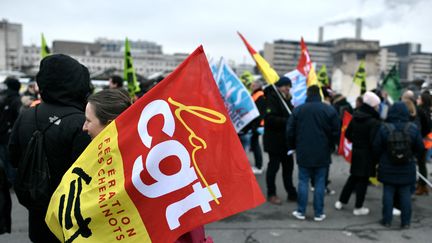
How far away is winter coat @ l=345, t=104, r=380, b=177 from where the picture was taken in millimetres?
5684

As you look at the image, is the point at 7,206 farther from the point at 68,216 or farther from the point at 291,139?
the point at 291,139

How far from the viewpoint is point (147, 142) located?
6.07 ft

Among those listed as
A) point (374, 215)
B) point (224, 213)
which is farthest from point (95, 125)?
point (374, 215)

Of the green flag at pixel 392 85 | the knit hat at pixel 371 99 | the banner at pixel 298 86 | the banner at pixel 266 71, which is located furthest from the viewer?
the green flag at pixel 392 85

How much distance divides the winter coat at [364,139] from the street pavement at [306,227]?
0.69 metres

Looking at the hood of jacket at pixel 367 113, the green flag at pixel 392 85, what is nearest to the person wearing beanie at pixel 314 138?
the hood of jacket at pixel 367 113

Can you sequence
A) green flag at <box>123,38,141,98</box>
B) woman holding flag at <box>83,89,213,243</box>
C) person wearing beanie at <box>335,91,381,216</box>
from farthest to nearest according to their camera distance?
green flag at <box>123,38,141,98</box> → person wearing beanie at <box>335,91,381,216</box> → woman holding flag at <box>83,89,213,243</box>

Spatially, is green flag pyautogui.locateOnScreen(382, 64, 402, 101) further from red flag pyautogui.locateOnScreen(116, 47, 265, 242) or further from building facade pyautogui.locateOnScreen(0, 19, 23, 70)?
building facade pyautogui.locateOnScreen(0, 19, 23, 70)

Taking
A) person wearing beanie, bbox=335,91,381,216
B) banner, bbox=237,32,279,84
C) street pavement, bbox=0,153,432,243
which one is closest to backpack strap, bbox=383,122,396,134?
person wearing beanie, bbox=335,91,381,216

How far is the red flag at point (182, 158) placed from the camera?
1814mm

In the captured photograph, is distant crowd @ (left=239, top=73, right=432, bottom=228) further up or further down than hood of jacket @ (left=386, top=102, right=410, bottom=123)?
further down

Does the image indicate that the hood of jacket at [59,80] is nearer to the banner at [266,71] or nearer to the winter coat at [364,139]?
the banner at [266,71]

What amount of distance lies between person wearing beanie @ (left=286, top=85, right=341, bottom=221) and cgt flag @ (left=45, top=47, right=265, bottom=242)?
A: 142 inches

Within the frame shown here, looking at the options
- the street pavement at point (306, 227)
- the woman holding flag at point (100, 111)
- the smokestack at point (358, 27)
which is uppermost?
the smokestack at point (358, 27)
